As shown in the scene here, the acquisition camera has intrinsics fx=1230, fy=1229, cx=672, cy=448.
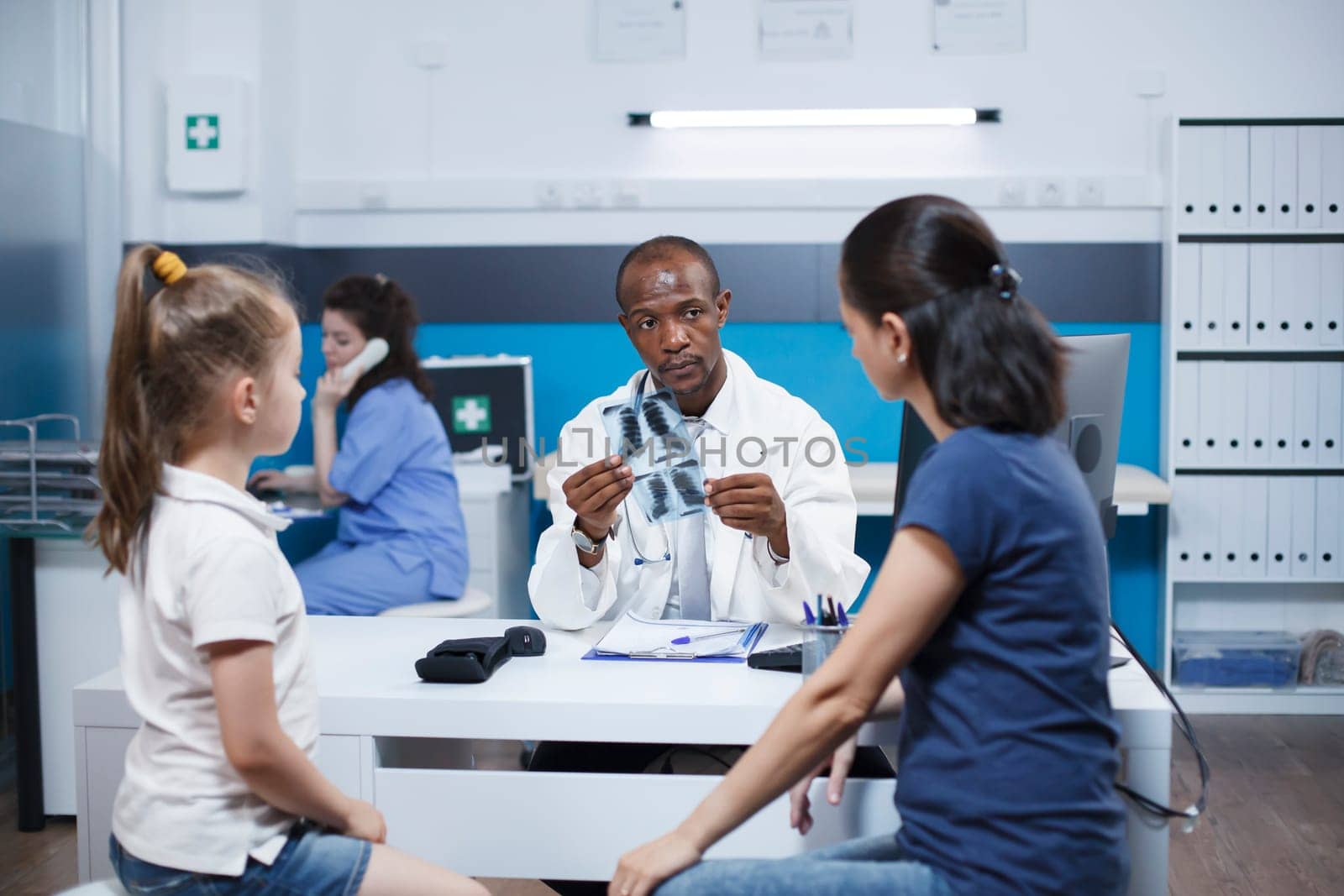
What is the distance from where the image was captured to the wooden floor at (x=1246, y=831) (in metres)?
2.43

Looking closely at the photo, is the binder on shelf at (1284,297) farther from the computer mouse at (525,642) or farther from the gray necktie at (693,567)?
the computer mouse at (525,642)

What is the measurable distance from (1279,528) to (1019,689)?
2.96 meters

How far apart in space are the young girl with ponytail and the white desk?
0.20 meters

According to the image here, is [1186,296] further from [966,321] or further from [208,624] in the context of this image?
[208,624]

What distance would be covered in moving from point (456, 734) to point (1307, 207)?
3.17 metres

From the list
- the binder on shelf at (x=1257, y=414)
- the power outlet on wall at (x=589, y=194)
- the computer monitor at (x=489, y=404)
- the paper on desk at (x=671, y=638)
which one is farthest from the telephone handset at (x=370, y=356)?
the binder on shelf at (x=1257, y=414)

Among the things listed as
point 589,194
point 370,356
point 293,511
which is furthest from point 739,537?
point 589,194

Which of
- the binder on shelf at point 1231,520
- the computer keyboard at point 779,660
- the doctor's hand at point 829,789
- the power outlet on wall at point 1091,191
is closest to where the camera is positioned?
the doctor's hand at point 829,789

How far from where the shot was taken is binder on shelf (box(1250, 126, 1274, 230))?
3.57 m

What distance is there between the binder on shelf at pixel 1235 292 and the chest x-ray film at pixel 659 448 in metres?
2.53

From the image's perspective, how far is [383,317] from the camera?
124 inches

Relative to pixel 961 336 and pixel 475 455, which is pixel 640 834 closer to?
pixel 961 336

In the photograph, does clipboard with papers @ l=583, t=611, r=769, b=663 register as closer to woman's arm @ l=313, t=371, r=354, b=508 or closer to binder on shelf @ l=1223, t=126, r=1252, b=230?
woman's arm @ l=313, t=371, r=354, b=508

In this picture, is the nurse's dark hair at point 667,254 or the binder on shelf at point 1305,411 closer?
the nurse's dark hair at point 667,254
